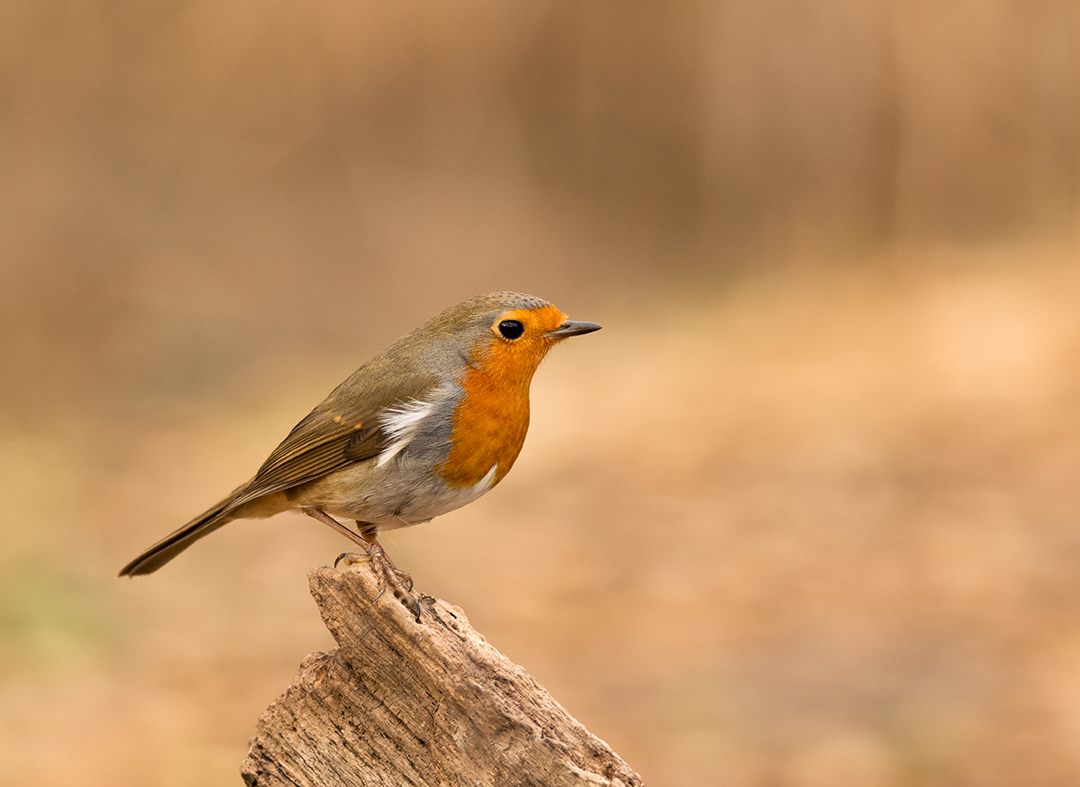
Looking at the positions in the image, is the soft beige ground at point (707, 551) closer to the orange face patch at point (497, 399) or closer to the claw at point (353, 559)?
the orange face patch at point (497, 399)

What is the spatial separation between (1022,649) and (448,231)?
7336 mm

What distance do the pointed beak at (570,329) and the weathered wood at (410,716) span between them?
97 cm

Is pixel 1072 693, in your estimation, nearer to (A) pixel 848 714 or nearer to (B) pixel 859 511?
(A) pixel 848 714

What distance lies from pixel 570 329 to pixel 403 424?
0.61 m

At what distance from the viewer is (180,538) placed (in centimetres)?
361

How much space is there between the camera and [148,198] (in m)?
11.1

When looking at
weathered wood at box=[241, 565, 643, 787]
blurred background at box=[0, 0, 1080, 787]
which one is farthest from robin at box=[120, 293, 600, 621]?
blurred background at box=[0, 0, 1080, 787]

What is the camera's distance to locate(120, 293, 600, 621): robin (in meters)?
3.36

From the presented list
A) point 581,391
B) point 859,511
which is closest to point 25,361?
point 581,391

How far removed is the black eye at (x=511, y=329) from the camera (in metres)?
3.51

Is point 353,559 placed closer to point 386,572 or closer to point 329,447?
point 386,572

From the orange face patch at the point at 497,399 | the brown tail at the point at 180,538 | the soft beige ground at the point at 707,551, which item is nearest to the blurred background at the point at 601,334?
the soft beige ground at the point at 707,551

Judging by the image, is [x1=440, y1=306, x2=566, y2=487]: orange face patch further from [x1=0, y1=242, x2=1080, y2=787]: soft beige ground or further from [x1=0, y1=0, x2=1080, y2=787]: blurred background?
[x1=0, y1=0, x2=1080, y2=787]: blurred background

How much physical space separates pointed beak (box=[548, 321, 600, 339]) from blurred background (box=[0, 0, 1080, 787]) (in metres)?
2.87
